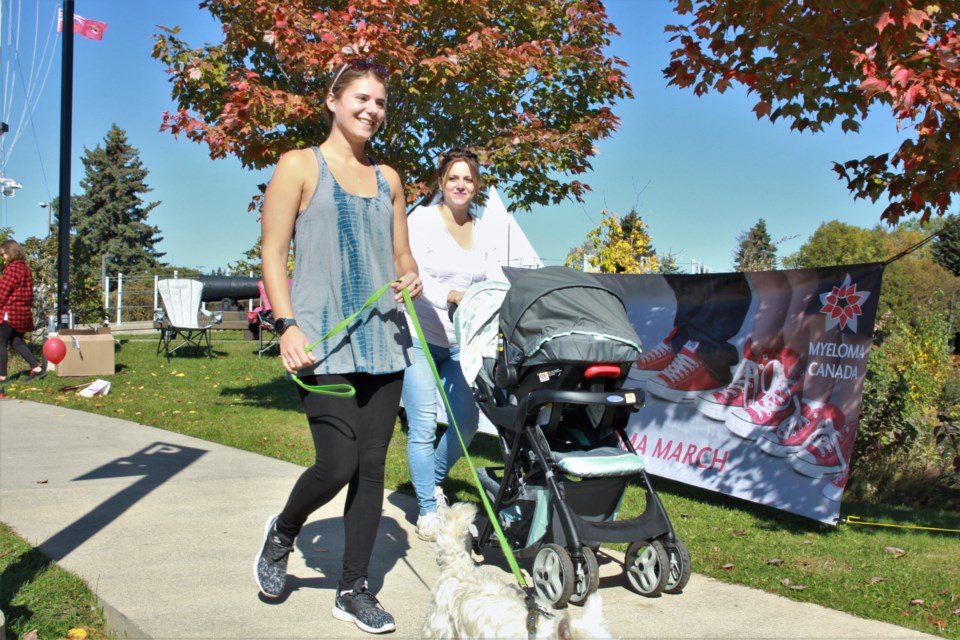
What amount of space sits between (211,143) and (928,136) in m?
6.20

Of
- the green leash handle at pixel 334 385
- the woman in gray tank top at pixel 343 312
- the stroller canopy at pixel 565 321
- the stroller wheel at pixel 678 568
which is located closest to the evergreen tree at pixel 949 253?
the stroller canopy at pixel 565 321

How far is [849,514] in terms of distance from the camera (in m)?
5.46

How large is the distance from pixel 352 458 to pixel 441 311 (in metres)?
1.68

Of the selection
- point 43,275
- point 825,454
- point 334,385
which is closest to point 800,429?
point 825,454

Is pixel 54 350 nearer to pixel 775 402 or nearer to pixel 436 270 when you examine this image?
pixel 436 270

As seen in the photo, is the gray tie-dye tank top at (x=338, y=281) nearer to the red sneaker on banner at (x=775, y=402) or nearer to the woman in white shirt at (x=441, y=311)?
the woman in white shirt at (x=441, y=311)

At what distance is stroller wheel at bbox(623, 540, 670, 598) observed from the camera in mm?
3705

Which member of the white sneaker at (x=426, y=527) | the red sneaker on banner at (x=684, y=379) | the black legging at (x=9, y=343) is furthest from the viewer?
the black legging at (x=9, y=343)

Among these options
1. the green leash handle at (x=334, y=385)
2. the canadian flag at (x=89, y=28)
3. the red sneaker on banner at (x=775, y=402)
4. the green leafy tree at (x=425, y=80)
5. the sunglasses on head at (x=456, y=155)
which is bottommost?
the red sneaker on banner at (x=775, y=402)

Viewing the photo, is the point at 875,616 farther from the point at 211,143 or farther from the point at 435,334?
the point at 211,143

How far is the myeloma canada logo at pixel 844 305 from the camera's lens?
4992 millimetres

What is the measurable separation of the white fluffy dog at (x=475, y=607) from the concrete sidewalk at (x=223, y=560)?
30.7 inches

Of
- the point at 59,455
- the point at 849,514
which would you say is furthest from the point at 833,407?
the point at 59,455

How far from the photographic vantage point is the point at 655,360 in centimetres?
627
